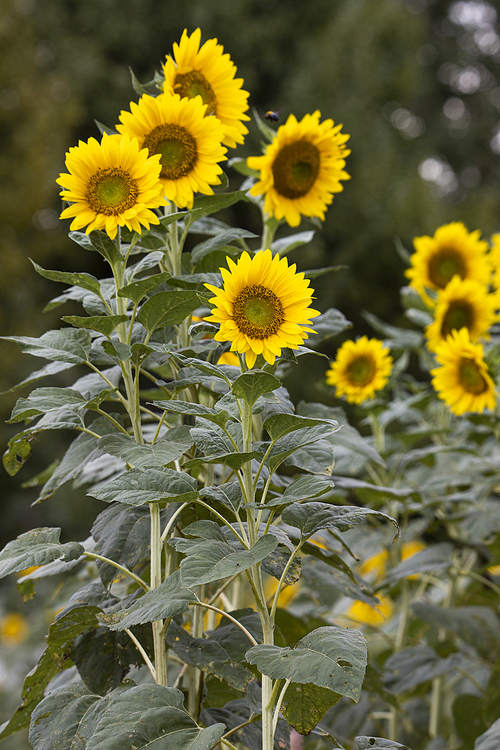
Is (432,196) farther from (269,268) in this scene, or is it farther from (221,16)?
(269,268)

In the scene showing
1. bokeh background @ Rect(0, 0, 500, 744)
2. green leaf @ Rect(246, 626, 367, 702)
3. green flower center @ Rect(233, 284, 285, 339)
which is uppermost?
bokeh background @ Rect(0, 0, 500, 744)

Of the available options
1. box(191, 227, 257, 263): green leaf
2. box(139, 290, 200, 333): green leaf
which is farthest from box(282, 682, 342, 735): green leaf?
box(191, 227, 257, 263): green leaf

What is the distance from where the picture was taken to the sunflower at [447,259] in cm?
125

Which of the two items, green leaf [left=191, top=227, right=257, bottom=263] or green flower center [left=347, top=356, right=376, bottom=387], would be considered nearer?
green leaf [left=191, top=227, right=257, bottom=263]

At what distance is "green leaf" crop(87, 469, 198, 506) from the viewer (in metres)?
0.48

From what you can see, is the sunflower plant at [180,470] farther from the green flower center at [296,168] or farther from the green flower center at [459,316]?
the green flower center at [459,316]

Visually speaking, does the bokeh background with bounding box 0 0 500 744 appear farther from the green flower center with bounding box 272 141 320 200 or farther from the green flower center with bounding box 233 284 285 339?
the green flower center with bounding box 233 284 285 339

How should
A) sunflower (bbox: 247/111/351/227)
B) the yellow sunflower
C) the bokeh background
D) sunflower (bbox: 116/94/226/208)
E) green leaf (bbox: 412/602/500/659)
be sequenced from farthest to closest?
the bokeh background, the yellow sunflower, green leaf (bbox: 412/602/500/659), sunflower (bbox: 247/111/351/227), sunflower (bbox: 116/94/226/208)

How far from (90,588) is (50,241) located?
4.80 m

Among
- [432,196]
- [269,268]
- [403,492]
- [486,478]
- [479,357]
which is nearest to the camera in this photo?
[269,268]

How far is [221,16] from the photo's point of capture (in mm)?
5281

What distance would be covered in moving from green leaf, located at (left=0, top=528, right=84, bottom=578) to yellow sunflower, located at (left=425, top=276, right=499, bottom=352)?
0.80 metres

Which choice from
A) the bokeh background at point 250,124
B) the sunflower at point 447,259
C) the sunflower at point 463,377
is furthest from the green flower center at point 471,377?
the bokeh background at point 250,124

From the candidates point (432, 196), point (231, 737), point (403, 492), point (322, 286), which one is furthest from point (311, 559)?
point (432, 196)
